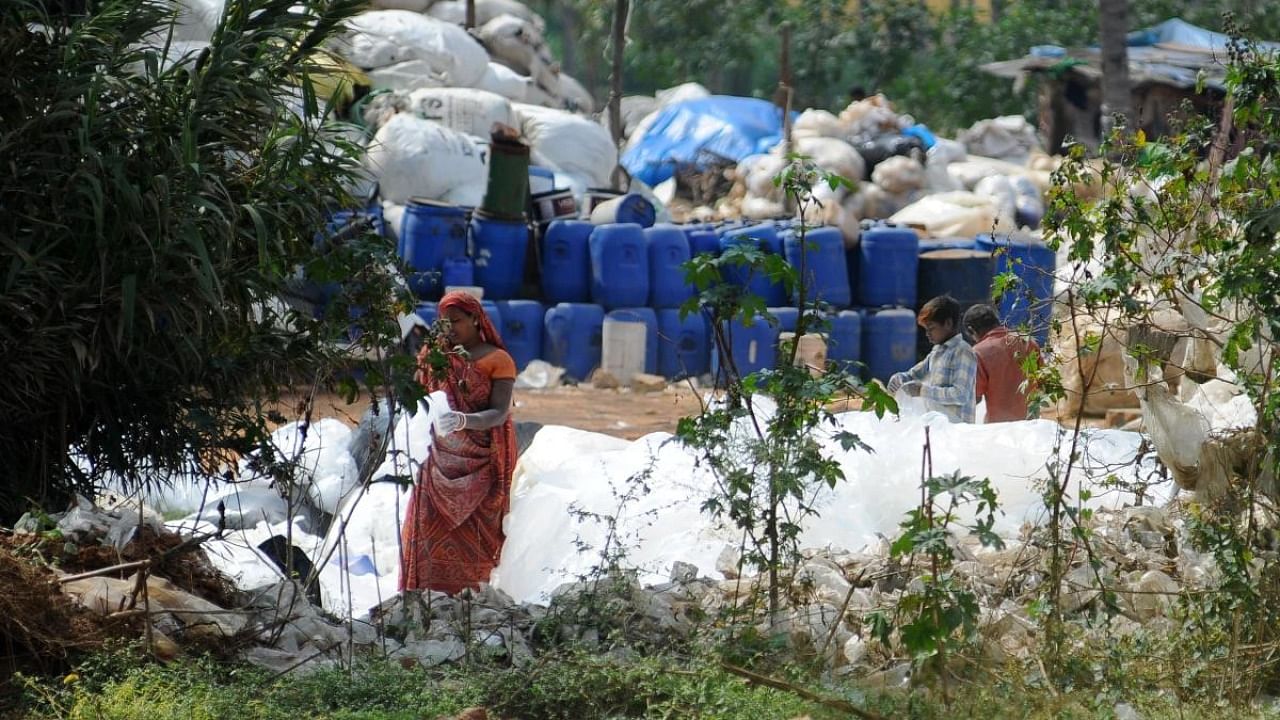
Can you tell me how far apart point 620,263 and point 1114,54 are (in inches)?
220

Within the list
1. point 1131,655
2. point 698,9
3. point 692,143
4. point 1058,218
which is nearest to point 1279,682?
point 1131,655

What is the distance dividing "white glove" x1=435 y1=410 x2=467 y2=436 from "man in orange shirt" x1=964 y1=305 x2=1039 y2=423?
6.25 feet

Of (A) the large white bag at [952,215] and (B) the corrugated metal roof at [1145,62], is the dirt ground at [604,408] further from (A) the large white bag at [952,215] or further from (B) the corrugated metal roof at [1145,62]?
(B) the corrugated metal roof at [1145,62]

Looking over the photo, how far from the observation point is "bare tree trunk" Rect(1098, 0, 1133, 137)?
13.7m

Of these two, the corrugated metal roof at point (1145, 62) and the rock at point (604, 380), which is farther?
the corrugated metal roof at point (1145, 62)

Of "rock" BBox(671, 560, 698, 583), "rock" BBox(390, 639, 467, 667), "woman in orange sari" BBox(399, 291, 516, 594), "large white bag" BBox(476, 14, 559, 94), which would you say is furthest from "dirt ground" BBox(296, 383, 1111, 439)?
"large white bag" BBox(476, 14, 559, 94)

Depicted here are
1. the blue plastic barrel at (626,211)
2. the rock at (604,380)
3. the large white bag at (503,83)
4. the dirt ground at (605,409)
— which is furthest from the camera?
the large white bag at (503,83)

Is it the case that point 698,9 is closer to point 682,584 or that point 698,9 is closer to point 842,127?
point 842,127

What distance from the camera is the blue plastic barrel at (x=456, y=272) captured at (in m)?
10.5

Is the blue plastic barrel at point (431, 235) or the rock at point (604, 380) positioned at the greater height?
the blue plastic barrel at point (431, 235)

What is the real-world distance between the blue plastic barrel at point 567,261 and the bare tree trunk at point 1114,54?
5283 millimetres

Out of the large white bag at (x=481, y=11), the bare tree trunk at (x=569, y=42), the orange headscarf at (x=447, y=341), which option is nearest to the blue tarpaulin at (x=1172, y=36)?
the large white bag at (x=481, y=11)

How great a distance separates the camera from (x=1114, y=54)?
13766 mm

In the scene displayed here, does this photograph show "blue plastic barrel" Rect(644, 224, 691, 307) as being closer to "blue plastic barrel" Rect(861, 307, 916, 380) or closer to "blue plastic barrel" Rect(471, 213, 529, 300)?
"blue plastic barrel" Rect(471, 213, 529, 300)
